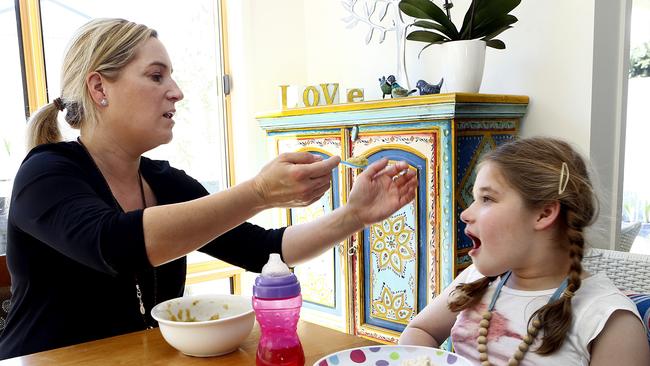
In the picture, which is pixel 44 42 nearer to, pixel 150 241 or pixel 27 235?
pixel 27 235

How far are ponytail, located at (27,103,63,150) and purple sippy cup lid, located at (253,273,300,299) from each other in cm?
96

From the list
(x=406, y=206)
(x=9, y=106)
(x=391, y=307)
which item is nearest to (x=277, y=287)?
(x=406, y=206)

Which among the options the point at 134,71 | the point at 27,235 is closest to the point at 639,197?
the point at 134,71

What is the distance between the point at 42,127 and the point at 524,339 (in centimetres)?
134

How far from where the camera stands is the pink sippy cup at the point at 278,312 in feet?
3.03

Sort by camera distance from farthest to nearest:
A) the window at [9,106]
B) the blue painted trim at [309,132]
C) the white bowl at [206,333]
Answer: the window at [9,106], the blue painted trim at [309,132], the white bowl at [206,333]

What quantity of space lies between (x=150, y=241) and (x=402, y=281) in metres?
1.49

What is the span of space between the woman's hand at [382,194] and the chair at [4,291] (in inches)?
37.3

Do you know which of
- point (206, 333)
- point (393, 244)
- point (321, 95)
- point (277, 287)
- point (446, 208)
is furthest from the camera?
point (321, 95)

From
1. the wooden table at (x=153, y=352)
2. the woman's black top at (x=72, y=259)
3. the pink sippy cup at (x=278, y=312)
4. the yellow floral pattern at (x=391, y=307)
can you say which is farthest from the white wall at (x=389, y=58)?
the pink sippy cup at (x=278, y=312)

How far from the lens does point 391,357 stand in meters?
0.94

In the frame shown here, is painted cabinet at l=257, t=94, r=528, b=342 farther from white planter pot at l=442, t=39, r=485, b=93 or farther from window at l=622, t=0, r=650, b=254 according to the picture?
window at l=622, t=0, r=650, b=254

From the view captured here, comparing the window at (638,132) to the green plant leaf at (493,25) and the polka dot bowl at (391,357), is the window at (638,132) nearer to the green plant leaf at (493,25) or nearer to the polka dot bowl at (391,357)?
the green plant leaf at (493,25)

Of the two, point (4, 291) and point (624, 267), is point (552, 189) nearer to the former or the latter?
point (624, 267)
